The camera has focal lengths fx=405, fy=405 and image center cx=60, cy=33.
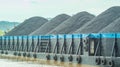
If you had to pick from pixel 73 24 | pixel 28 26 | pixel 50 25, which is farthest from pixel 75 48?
pixel 28 26

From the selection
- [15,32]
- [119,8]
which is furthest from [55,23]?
[119,8]

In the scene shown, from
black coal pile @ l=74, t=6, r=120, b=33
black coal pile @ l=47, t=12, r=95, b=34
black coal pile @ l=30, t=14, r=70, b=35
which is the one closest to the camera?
black coal pile @ l=74, t=6, r=120, b=33

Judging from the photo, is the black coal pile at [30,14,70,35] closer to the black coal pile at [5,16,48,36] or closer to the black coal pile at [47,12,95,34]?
the black coal pile at [47,12,95,34]

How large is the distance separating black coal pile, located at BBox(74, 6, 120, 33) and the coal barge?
603 cm

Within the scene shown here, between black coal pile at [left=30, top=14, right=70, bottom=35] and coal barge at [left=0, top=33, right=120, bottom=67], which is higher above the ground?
black coal pile at [left=30, top=14, right=70, bottom=35]

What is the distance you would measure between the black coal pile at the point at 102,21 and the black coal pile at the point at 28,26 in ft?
85.2

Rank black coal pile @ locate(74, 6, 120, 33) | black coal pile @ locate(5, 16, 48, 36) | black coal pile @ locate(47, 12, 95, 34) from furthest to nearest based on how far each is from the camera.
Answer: black coal pile @ locate(5, 16, 48, 36) < black coal pile @ locate(47, 12, 95, 34) < black coal pile @ locate(74, 6, 120, 33)

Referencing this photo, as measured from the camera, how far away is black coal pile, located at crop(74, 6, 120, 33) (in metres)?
52.2

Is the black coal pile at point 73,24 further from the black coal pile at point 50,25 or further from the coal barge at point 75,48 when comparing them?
the coal barge at point 75,48

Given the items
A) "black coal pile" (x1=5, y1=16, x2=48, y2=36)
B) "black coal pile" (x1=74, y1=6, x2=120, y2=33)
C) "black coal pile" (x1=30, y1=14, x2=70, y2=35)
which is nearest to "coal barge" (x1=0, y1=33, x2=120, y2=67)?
"black coal pile" (x1=74, y1=6, x2=120, y2=33)

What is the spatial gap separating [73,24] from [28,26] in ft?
68.0

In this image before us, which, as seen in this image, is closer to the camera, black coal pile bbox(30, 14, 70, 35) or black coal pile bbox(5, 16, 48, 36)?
black coal pile bbox(30, 14, 70, 35)

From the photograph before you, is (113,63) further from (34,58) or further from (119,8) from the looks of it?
(119,8)

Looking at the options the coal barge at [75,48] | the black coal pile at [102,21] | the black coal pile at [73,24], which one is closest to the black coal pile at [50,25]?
the black coal pile at [73,24]
